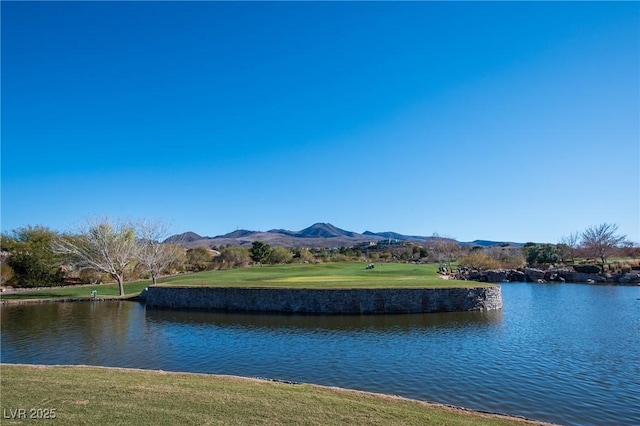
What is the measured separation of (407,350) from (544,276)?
133ft

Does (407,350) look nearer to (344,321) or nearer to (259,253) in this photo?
(344,321)

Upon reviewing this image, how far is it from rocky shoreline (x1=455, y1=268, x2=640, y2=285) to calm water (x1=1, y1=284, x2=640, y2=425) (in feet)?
70.1

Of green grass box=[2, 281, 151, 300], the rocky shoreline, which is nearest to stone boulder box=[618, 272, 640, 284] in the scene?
the rocky shoreline

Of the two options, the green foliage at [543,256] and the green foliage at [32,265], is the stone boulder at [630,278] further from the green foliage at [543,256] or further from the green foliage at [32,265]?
the green foliage at [32,265]

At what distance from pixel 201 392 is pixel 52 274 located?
39335 millimetres

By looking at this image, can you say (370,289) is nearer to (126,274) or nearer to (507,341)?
(507,341)

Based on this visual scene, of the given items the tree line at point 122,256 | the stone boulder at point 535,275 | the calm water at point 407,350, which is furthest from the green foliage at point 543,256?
the calm water at point 407,350

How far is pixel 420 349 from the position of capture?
51.2 ft

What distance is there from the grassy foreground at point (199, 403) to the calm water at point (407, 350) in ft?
7.44

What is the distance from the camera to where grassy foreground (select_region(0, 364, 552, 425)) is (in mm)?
7215

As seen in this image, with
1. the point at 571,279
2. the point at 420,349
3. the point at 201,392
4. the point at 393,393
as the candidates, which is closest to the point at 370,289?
the point at 420,349

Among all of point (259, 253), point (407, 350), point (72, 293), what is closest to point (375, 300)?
point (407, 350)

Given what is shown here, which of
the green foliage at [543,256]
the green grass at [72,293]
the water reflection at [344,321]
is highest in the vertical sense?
the green foliage at [543,256]

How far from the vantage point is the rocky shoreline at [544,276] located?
146 ft
